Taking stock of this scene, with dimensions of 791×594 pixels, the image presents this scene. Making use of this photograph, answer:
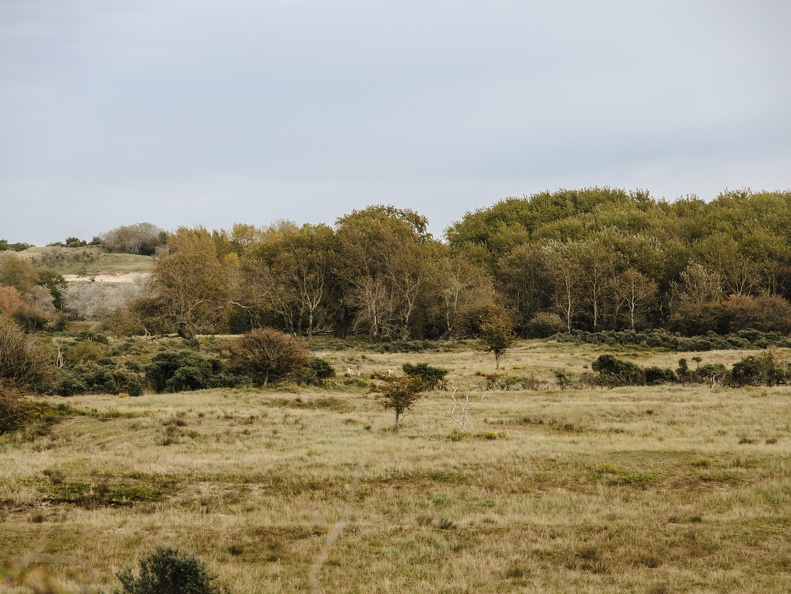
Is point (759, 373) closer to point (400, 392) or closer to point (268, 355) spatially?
point (400, 392)

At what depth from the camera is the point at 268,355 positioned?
41031 mm

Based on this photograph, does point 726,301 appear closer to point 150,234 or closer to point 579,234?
point 579,234

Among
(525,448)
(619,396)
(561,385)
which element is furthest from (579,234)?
(525,448)

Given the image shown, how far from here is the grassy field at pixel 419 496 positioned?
11.1 metres

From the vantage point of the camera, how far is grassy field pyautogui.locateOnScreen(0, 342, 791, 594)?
437 inches

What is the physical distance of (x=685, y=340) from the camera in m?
59.0

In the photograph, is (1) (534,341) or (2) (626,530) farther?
(1) (534,341)

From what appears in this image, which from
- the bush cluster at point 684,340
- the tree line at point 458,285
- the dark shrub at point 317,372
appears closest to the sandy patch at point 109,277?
the tree line at point 458,285

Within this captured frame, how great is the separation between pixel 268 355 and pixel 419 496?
26065 millimetres

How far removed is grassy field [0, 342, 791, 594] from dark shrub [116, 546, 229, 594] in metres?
1.07

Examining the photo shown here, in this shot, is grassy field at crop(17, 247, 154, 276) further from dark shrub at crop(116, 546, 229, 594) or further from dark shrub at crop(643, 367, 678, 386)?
dark shrub at crop(116, 546, 229, 594)

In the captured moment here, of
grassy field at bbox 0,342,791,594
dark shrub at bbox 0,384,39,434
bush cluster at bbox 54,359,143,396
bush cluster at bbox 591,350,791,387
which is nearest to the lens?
grassy field at bbox 0,342,791,594

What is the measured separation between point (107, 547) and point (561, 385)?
33.7 m

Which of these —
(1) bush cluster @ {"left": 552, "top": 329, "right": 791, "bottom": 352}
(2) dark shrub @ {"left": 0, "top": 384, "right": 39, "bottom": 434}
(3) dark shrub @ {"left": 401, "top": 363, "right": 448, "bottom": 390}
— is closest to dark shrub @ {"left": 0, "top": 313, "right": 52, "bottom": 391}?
(2) dark shrub @ {"left": 0, "top": 384, "right": 39, "bottom": 434}
